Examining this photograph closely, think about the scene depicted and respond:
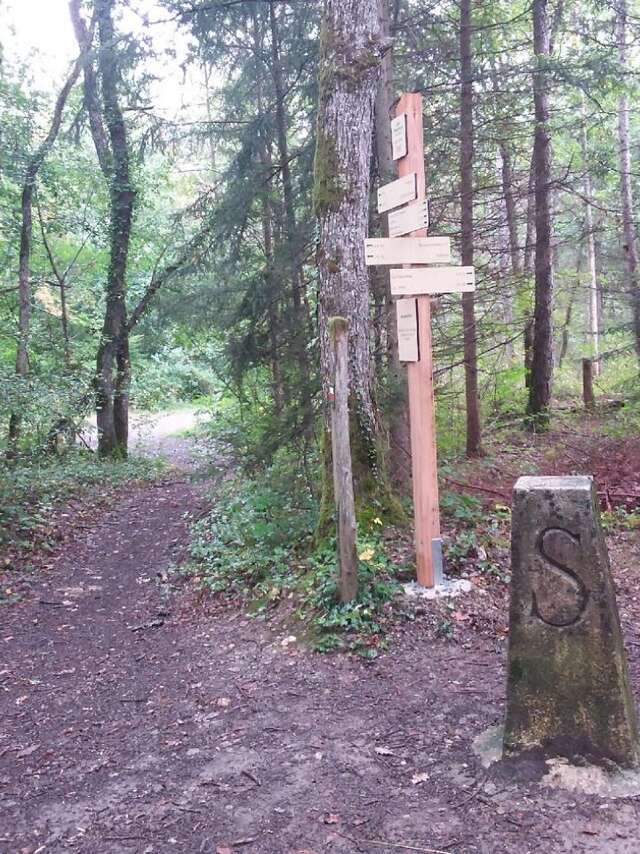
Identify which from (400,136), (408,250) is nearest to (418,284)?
(408,250)

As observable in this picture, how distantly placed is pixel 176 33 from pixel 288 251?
4.10m

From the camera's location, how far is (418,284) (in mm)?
5145

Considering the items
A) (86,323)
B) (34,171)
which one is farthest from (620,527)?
(86,323)

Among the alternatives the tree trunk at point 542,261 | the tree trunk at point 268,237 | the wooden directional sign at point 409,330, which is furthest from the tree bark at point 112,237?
the wooden directional sign at point 409,330

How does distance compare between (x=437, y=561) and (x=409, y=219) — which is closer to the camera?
(x=409, y=219)

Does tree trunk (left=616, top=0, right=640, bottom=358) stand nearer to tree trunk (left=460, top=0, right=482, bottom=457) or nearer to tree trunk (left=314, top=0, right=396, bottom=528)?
tree trunk (left=460, top=0, right=482, bottom=457)

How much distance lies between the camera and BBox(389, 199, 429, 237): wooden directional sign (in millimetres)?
5070

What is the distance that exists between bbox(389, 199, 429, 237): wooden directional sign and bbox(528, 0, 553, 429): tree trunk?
628cm

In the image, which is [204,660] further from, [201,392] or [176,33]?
[201,392]

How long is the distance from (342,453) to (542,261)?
8.69 m

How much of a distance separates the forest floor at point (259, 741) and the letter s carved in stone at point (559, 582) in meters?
0.77

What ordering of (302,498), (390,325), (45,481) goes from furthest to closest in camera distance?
(45,481)
(390,325)
(302,498)

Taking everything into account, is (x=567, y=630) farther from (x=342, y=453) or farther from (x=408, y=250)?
(x=408, y=250)

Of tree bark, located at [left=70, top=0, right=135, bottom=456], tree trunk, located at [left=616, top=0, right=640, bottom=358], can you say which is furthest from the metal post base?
tree bark, located at [left=70, top=0, right=135, bottom=456]
